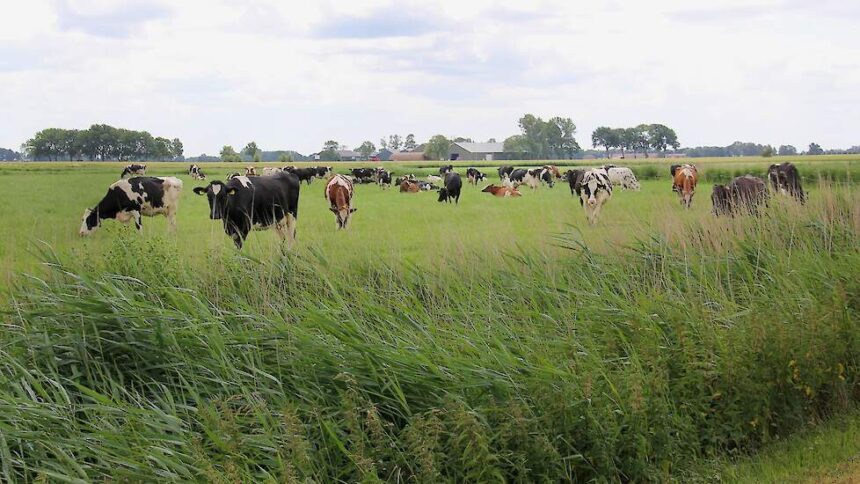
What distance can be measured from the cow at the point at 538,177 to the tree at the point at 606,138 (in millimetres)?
3814

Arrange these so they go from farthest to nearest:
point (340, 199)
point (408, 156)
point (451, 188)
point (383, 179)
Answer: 1. point (408, 156)
2. point (383, 179)
3. point (451, 188)
4. point (340, 199)

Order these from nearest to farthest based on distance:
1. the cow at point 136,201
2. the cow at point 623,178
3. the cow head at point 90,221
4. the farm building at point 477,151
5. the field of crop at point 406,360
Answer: the field of crop at point 406,360
the cow head at point 90,221
the cow at point 136,201
the cow at point 623,178
the farm building at point 477,151

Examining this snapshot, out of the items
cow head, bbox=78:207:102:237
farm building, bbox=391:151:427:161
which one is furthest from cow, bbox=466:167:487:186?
cow head, bbox=78:207:102:237

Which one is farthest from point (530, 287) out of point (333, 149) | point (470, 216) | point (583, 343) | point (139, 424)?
point (333, 149)

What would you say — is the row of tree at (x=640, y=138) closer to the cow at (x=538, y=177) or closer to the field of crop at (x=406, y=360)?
the cow at (x=538, y=177)

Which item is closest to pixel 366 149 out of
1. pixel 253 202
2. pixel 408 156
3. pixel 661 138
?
pixel 408 156

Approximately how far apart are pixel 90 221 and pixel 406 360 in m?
14.9

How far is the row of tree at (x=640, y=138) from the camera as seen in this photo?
48.6 metres

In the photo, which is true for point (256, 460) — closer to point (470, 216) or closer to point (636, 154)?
point (470, 216)

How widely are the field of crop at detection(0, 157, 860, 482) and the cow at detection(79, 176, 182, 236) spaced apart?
10.3 m

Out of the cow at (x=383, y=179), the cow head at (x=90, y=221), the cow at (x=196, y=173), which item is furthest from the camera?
the cow at (x=383, y=179)

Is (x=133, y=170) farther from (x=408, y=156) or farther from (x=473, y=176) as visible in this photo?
(x=408, y=156)

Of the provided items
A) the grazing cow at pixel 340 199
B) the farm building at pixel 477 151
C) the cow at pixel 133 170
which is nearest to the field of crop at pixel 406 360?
the grazing cow at pixel 340 199

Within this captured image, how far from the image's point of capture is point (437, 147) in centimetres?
8300
